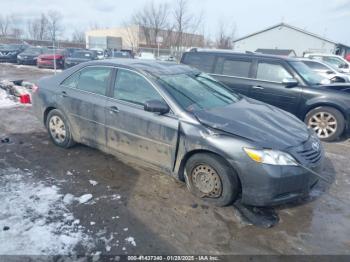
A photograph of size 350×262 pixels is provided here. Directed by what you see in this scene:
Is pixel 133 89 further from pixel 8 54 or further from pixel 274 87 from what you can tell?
pixel 8 54

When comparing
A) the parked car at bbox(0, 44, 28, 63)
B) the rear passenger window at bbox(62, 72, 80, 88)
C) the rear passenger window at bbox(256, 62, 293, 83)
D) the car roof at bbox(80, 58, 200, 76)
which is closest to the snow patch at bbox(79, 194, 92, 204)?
the car roof at bbox(80, 58, 200, 76)

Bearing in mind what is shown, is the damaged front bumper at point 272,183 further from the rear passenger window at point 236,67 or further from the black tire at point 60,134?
the rear passenger window at point 236,67

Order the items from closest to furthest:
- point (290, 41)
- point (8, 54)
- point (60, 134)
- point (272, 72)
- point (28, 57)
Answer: point (60, 134) → point (272, 72) → point (28, 57) → point (8, 54) → point (290, 41)

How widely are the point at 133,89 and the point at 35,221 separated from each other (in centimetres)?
201

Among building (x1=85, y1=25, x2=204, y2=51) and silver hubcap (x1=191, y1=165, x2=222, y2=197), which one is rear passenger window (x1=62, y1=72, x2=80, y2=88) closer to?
silver hubcap (x1=191, y1=165, x2=222, y2=197)

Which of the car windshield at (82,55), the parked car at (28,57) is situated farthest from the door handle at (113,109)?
the parked car at (28,57)

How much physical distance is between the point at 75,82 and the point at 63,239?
2.68m

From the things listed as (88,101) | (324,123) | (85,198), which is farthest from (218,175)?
(324,123)

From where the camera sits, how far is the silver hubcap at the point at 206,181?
10.7 ft

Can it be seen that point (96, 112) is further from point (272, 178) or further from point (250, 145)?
point (272, 178)

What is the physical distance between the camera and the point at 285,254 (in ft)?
8.79

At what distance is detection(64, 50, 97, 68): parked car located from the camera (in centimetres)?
1728

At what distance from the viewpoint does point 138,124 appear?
12.2 feet

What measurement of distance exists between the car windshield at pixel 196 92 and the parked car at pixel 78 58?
14335 mm
